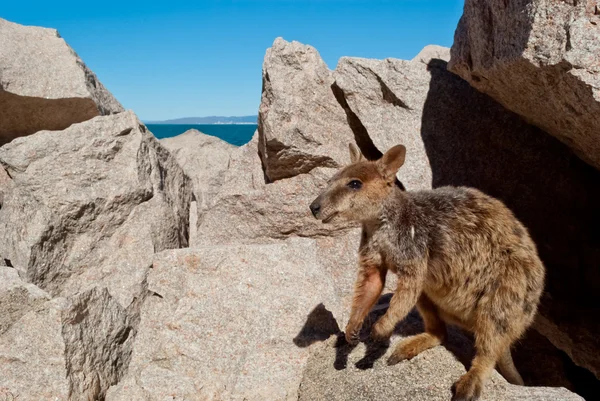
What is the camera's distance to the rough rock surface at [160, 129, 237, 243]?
1095cm

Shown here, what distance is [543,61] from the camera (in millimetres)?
4664

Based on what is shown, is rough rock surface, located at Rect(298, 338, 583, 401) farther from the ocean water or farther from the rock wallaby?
the ocean water

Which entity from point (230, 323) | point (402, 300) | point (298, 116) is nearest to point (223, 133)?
point (298, 116)

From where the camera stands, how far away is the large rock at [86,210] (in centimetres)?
631

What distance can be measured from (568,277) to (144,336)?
18.3ft

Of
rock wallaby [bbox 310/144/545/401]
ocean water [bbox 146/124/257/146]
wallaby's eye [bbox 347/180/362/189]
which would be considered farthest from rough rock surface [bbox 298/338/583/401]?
ocean water [bbox 146/124/257/146]

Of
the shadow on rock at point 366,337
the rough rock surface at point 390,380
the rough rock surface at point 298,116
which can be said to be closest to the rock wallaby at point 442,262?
the rough rock surface at point 390,380

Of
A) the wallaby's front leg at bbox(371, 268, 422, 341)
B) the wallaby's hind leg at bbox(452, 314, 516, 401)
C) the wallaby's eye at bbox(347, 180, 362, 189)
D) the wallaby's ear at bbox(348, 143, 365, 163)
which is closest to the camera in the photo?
the wallaby's hind leg at bbox(452, 314, 516, 401)

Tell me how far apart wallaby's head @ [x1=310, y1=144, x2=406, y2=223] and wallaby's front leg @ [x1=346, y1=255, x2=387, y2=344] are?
46cm

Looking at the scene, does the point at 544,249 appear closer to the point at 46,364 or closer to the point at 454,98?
the point at 454,98

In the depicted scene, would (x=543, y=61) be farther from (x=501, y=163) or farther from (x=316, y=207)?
(x=501, y=163)

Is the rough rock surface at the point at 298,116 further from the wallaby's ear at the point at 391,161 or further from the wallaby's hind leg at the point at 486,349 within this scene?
the wallaby's hind leg at the point at 486,349

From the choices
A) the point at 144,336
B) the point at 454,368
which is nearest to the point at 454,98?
the point at 454,368

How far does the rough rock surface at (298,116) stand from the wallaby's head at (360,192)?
223cm
